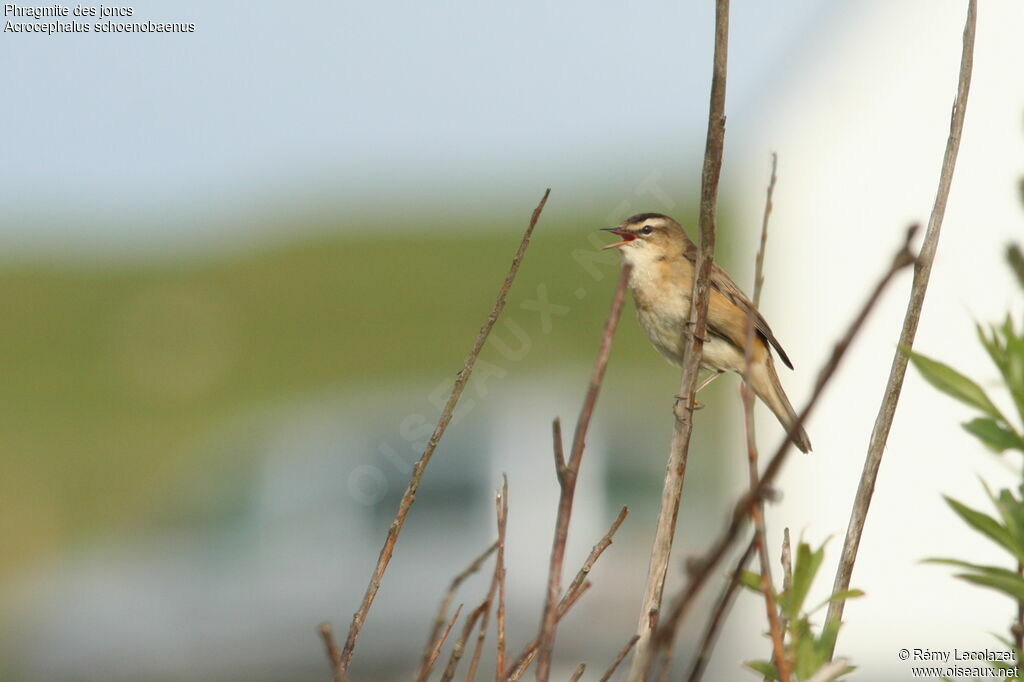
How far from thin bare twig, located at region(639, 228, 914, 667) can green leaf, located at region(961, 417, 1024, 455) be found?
0.68 ft

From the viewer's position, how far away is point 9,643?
1007 cm

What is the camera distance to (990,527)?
98 cm

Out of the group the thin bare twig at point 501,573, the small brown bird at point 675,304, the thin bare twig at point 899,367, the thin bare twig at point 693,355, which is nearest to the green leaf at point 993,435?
the thin bare twig at point 899,367

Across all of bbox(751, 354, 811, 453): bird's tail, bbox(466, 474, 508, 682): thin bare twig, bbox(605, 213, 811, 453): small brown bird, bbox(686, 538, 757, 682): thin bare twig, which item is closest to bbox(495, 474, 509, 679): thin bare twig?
bbox(466, 474, 508, 682): thin bare twig

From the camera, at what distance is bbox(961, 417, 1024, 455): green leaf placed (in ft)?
3.19

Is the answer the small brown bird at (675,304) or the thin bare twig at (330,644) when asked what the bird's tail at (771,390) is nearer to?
the small brown bird at (675,304)

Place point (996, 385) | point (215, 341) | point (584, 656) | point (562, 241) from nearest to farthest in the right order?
point (996, 385), point (584, 656), point (562, 241), point (215, 341)

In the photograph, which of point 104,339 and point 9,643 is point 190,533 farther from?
point 104,339

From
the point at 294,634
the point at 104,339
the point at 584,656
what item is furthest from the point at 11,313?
the point at 584,656

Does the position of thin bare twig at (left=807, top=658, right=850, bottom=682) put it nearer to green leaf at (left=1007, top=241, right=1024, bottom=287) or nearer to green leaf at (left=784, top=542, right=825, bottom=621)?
green leaf at (left=784, top=542, right=825, bottom=621)

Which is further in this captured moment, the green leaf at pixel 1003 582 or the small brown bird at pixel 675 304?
the small brown bird at pixel 675 304

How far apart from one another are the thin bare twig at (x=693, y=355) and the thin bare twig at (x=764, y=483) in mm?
325

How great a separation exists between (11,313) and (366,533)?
1301 cm

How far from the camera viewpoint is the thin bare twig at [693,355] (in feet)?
4.11
